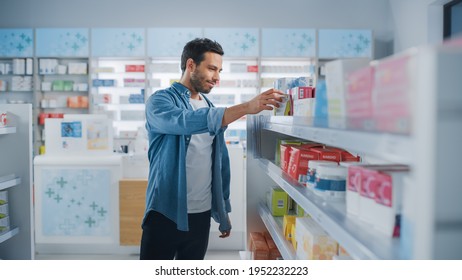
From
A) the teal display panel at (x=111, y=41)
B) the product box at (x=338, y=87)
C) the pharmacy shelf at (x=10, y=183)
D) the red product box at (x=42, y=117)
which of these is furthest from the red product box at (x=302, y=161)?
the red product box at (x=42, y=117)

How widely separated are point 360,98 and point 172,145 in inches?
46.2

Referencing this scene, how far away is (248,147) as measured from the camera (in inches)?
108

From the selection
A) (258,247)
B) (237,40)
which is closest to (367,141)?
(258,247)

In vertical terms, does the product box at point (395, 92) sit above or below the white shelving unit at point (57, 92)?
below

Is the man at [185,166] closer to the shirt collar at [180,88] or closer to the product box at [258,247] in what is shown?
the shirt collar at [180,88]

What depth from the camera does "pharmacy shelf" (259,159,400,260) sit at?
39.2 inches

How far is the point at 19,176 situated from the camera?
9.90 ft

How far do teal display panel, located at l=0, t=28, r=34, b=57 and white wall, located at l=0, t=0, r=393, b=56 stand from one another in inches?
16.9

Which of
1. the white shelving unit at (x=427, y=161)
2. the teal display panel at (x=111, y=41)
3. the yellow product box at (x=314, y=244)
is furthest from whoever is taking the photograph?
the teal display panel at (x=111, y=41)

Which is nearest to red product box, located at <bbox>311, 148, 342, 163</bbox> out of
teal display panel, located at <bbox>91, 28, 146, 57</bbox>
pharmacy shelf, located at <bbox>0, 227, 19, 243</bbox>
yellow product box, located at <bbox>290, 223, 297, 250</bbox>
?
yellow product box, located at <bbox>290, 223, 297, 250</bbox>

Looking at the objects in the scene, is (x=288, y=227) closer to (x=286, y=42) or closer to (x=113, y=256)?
(x=113, y=256)

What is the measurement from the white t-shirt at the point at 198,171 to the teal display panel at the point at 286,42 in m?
4.76

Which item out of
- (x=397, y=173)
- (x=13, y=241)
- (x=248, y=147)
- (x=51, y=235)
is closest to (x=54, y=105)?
(x=51, y=235)

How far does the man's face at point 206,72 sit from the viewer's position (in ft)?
6.94
